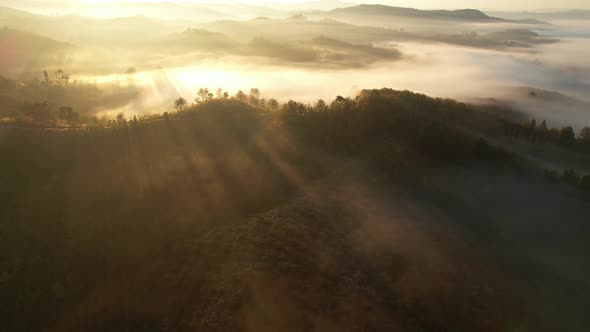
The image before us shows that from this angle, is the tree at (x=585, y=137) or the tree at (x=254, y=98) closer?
the tree at (x=585, y=137)

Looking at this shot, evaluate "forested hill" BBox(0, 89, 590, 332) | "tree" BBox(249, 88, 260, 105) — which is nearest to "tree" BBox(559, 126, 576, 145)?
"forested hill" BBox(0, 89, 590, 332)

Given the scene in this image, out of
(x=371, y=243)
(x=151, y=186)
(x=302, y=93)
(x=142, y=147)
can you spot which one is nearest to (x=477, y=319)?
(x=371, y=243)

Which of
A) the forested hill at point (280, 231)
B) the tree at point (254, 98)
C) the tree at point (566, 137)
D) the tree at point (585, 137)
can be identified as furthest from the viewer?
the tree at point (254, 98)

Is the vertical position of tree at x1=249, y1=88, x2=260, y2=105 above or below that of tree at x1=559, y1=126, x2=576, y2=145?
above

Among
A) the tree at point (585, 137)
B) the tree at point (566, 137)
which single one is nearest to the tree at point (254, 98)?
the tree at point (566, 137)

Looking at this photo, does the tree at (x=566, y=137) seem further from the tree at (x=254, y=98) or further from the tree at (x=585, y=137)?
the tree at (x=254, y=98)

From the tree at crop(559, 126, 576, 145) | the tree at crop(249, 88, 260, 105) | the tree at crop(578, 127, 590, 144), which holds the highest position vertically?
the tree at crop(249, 88, 260, 105)

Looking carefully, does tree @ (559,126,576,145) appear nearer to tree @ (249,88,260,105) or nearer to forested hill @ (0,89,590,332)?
forested hill @ (0,89,590,332)

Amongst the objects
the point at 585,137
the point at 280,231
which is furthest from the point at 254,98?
the point at 585,137
